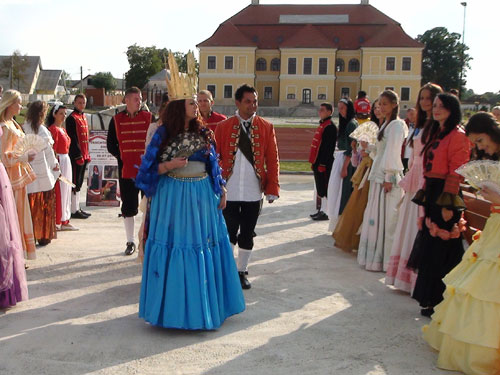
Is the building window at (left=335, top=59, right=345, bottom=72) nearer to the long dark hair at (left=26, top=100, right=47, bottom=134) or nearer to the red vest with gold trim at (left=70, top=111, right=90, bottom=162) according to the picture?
the red vest with gold trim at (left=70, top=111, right=90, bottom=162)

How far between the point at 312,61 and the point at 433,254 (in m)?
64.5

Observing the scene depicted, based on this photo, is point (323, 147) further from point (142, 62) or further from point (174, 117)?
point (142, 62)

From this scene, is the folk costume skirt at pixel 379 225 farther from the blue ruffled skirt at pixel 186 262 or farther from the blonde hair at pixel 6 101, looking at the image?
the blonde hair at pixel 6 101

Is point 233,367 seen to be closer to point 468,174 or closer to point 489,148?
point 468,174

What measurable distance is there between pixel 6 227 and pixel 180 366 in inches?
85.0

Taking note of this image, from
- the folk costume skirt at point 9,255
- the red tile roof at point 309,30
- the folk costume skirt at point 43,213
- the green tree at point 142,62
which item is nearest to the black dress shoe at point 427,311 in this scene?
the folk costume skirt at point 9,255

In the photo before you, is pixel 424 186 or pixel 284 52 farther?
pixel 284 52

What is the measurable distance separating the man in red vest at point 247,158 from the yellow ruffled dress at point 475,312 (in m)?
2.19

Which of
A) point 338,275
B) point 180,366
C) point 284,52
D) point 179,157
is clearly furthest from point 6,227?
point 284,52

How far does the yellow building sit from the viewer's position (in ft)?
217

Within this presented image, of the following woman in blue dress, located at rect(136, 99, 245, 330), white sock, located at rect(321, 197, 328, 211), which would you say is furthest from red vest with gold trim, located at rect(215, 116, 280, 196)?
white sock, located at rect(321, 197, 328, 211)

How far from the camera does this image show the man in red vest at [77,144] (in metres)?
9.34

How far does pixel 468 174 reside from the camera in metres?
4.07

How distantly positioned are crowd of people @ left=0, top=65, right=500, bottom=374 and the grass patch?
9104 mm
